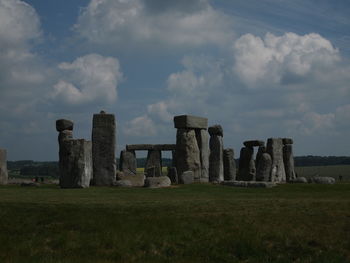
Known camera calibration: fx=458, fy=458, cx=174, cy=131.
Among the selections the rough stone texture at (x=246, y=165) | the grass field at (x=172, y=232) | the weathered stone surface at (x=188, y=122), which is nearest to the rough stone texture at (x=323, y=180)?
the rough stone texture at (x=246, y=165)

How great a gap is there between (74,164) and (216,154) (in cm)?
1139

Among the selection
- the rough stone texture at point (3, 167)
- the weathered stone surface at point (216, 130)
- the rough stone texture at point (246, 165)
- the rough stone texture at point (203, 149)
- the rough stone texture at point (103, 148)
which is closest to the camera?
the rough stone texture at point (103, 148)

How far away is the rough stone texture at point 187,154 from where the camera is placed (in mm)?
28359

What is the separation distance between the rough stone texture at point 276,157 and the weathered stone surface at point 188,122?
195 inches

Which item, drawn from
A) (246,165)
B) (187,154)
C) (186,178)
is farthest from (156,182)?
(246,165)

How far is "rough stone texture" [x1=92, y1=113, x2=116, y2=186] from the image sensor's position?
2367 centimetres

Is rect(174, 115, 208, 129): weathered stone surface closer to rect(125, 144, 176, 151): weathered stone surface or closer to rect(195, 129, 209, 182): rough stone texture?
rect(195, 129, 209, 182): rough stone texture

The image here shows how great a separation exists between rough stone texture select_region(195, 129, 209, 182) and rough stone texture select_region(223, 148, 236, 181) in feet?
9.85

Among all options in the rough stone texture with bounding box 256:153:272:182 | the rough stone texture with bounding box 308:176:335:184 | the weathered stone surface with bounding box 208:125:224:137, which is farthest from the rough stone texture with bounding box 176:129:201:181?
the rough stone texture with bounding box 308:176:335:184

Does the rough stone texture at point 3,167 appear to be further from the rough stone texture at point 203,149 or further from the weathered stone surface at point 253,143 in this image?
the weathered stone surface at point 253,143

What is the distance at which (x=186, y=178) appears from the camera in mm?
26047

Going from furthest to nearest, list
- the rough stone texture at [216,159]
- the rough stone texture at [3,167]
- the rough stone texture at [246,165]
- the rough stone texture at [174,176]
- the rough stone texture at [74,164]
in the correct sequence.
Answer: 1. the rough stone texture at [246,165]
2. the rough stone texture at [216,159]
3. the rough stone texture at [174,176]
4. the rough stone texture at [3,167]
5. the rough stone texture at [74,164]

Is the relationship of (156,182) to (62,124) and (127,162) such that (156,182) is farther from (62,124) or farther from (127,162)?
(127,162)

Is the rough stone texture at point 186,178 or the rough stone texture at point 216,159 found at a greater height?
the rough stone texture at point 216,159
